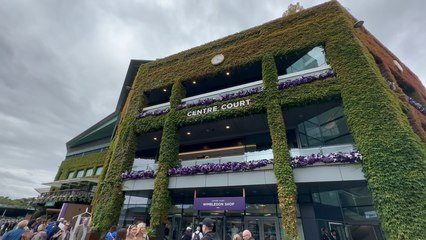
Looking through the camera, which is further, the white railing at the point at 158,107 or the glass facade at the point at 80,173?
the glass facade at the point at 80,173

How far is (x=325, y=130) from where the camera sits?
1495 centimetres

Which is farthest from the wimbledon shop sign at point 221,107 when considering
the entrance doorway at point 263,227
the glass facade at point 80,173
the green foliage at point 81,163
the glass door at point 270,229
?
the glass facade at point 80,173

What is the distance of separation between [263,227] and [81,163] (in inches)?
1124

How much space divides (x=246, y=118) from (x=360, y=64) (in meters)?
7.19

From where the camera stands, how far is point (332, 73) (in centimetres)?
1233

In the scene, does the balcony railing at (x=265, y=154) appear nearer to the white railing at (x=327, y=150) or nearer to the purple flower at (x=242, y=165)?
the white railing at (x=327, y=150)

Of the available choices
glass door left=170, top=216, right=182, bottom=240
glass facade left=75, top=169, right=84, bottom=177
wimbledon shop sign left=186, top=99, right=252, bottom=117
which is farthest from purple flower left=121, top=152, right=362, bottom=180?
glass facade left=75, top=169, right=84, bottom=177

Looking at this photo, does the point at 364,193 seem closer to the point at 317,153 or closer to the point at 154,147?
the point at 317,153

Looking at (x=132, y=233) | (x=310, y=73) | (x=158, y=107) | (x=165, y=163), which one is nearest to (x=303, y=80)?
(x=310, y=73)

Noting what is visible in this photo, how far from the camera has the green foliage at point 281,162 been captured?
9.62 meters

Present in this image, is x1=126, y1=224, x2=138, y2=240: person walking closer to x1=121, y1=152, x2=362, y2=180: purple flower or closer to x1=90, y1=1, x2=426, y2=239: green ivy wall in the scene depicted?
x1=90, y1=1, x2=426, y2=239: green ivy wall

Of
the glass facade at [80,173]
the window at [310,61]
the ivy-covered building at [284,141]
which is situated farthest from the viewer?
the glass facade at [80,173]

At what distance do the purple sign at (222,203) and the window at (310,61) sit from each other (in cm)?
1099

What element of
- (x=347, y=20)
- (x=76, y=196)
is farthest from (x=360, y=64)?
(x=76, y=196)
